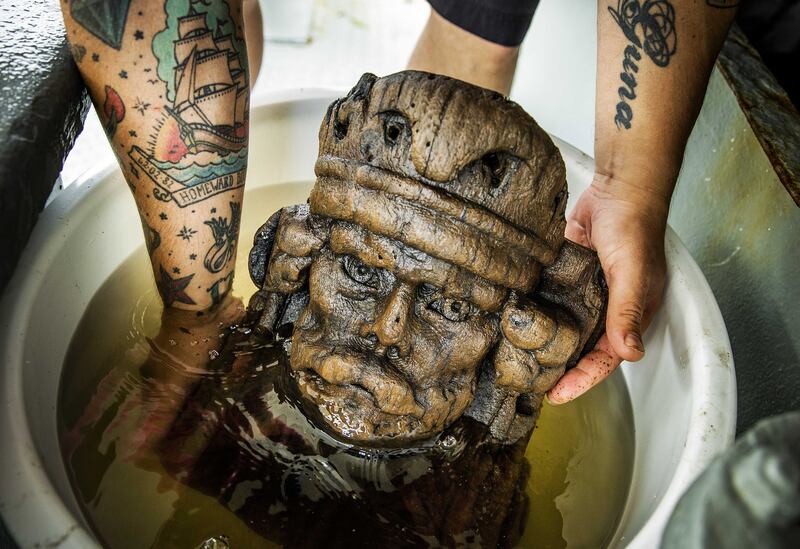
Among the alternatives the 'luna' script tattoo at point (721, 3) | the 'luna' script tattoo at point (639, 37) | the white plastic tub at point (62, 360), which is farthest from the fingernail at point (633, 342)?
the 'luna' script tattoo at point (721, 3)

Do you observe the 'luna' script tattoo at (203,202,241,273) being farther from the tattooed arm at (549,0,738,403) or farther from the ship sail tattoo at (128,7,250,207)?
the tattooed arm at (549,0,738,403)

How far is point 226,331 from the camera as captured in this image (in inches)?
67.2

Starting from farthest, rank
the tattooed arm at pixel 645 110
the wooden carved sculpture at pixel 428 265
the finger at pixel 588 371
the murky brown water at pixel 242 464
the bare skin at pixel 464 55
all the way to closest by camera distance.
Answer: the bare skin at pixel 464 55
the tattooed arm at pixel 645 110
the finger at pixel 588 371
the murky brown water at pixel 242 464
the wooden carved sculpture at pixel 428 265

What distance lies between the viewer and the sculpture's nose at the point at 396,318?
4.10 feet

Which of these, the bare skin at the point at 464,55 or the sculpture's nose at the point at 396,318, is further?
the bare skin at the point at 464,55

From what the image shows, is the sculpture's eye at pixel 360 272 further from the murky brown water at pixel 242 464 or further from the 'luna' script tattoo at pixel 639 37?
the 'luna' script tattoo at pixel 639 37

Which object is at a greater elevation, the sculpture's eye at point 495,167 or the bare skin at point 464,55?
the sculpture's eye at point 495,167

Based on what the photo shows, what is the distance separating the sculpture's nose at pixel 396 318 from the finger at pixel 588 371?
431 mm

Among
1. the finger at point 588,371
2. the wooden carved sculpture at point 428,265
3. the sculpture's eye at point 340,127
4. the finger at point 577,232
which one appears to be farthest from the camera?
the finger at point 577,232

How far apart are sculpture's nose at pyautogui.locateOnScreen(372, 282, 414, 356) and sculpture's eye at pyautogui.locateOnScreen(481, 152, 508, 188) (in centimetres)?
25

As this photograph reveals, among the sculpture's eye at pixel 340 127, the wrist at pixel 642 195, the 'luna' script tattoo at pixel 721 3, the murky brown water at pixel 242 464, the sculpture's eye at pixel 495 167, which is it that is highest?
the 'luna' script tattoo at pixel 721 3

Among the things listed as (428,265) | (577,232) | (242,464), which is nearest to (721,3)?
(577,232)

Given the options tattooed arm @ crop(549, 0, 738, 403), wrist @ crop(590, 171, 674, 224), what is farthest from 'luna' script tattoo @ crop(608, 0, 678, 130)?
wrist @ crop(590, 171, 674, 224)

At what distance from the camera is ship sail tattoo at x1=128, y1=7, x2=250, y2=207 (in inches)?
58.1
